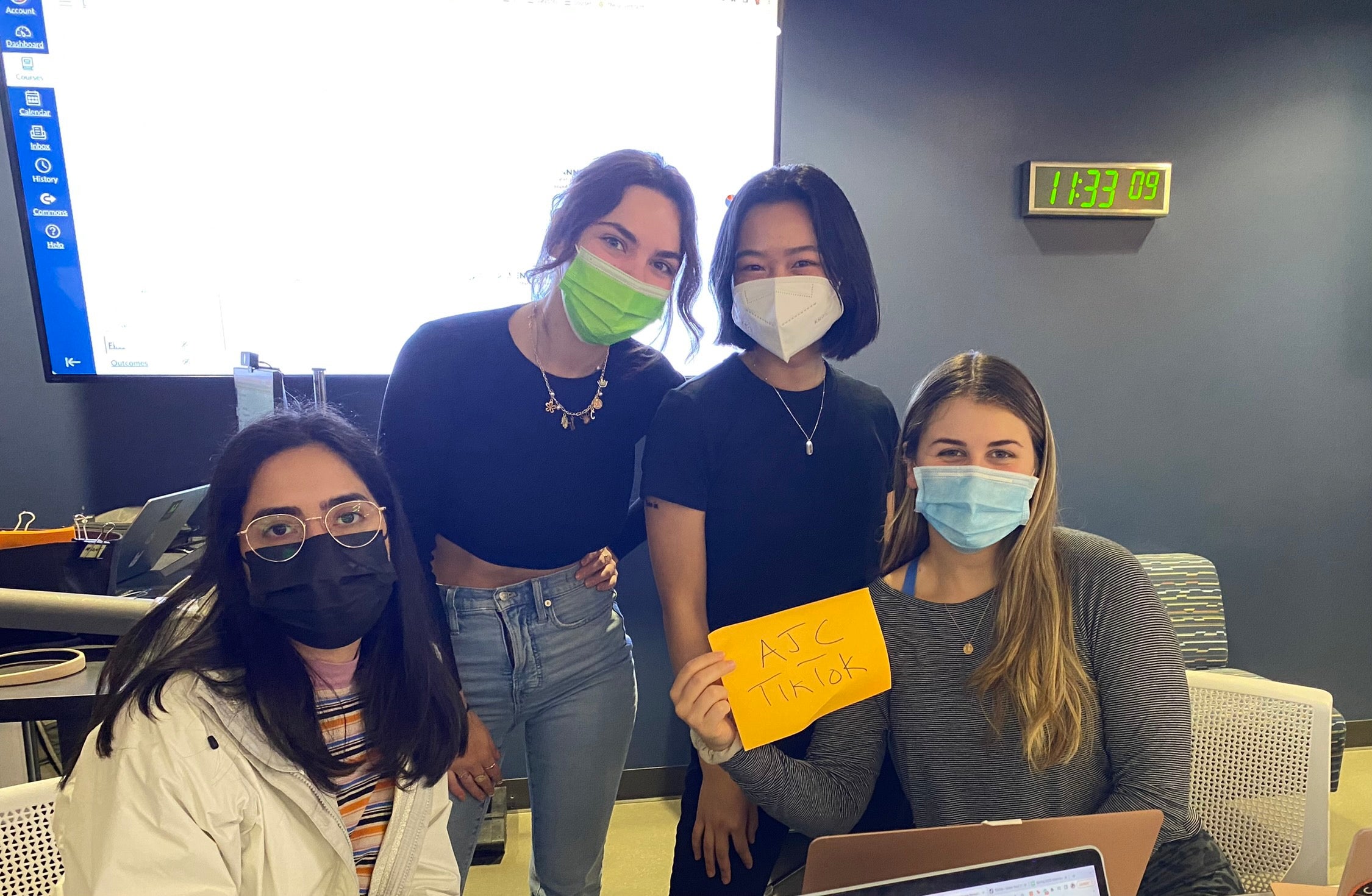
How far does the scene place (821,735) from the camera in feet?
3.71

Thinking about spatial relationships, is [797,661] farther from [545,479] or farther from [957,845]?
[545,479]

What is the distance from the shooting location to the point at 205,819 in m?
0.88

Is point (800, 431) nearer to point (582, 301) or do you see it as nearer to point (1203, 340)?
point (582, 301)

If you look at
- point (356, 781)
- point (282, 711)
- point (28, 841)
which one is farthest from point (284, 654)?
point (28, 841)

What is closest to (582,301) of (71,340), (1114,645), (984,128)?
(1114,645)

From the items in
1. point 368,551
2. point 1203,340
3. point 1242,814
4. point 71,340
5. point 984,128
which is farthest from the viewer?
point 1203,340

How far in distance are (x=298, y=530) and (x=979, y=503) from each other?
93 centimetres

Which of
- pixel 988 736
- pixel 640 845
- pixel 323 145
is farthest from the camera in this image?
pixel 640 845

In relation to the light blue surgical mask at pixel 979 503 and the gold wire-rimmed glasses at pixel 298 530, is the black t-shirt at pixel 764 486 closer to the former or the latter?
the light blue surgical mask at pixel 979 503

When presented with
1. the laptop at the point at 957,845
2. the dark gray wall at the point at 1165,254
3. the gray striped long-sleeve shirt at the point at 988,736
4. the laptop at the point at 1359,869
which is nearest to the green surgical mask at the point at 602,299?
the gray striped long-sleeve shirt at the point at 988,736

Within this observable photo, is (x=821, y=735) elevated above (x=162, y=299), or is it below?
below

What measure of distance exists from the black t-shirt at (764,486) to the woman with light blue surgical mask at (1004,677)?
0.12 meters

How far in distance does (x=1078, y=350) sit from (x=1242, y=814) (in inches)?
65.2

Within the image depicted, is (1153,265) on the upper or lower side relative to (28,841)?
upper
